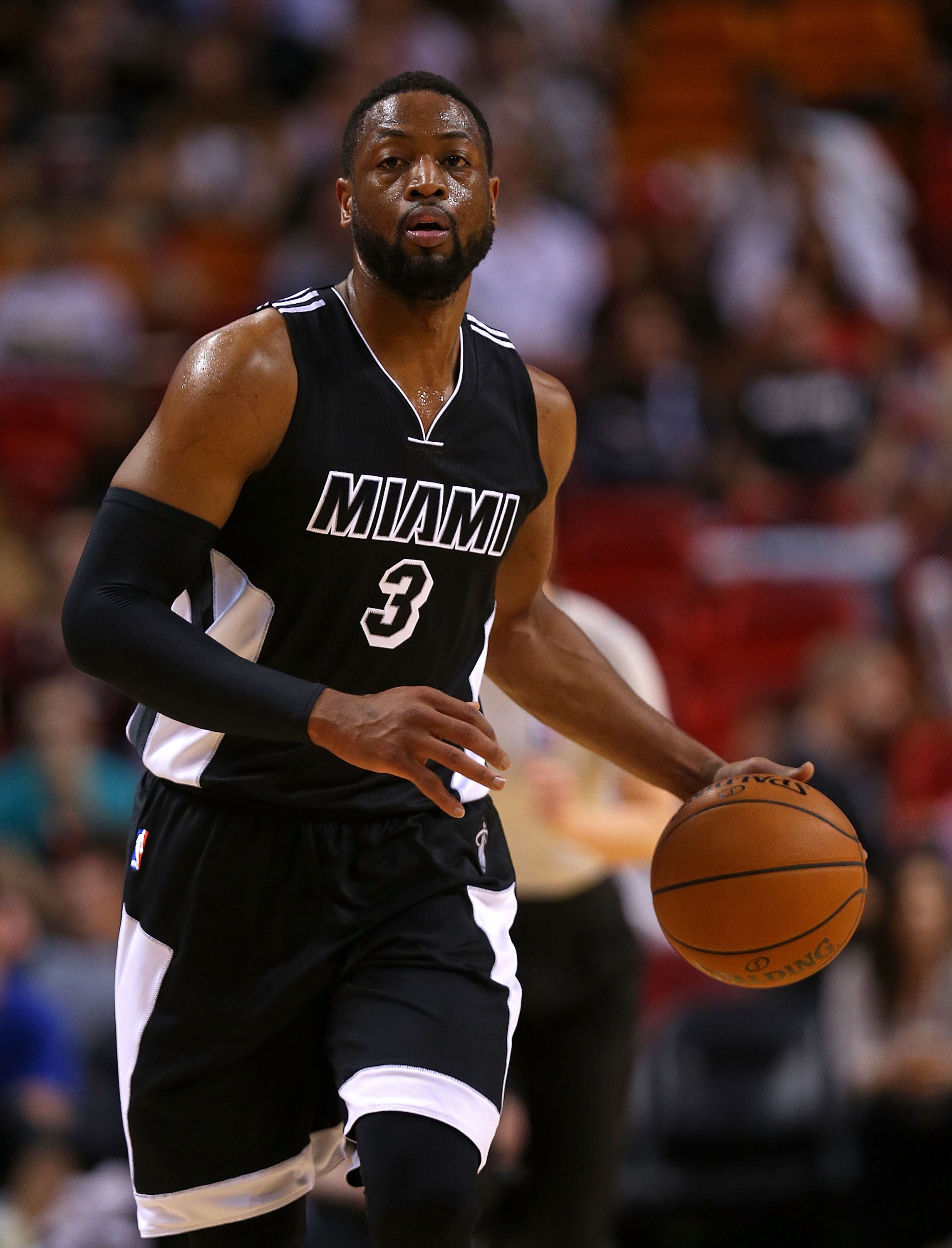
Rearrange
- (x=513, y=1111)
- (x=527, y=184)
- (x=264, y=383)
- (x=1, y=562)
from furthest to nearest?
(x=527, y=184)
(x=1, y=562)
(x=513, y=1111)
(x=264, y=383)

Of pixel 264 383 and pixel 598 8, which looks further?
pixel 598 8

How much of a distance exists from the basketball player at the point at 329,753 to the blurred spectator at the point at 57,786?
3878 millimetres

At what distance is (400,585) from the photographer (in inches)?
116

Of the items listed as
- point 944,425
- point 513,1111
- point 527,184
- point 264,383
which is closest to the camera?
point 264,383

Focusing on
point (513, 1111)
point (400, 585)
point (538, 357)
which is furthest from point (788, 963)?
point (538, 357)

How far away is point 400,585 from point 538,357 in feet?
20.9

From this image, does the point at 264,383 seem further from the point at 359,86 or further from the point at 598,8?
the point at 598,8

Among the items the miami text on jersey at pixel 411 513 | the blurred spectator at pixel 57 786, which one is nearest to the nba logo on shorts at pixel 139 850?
the miami text on jersey at pixel 411 513

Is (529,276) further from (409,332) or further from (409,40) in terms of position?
(409,332)

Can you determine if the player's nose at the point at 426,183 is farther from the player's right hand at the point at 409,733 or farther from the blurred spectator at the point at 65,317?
the blurred spectator at the point at 65,317

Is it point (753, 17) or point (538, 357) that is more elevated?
point (753, 17)

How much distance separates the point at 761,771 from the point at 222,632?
97cm

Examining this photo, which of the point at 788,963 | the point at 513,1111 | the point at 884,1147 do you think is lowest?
the point at 884,1147

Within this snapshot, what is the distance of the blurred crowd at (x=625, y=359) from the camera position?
6.22 meters
